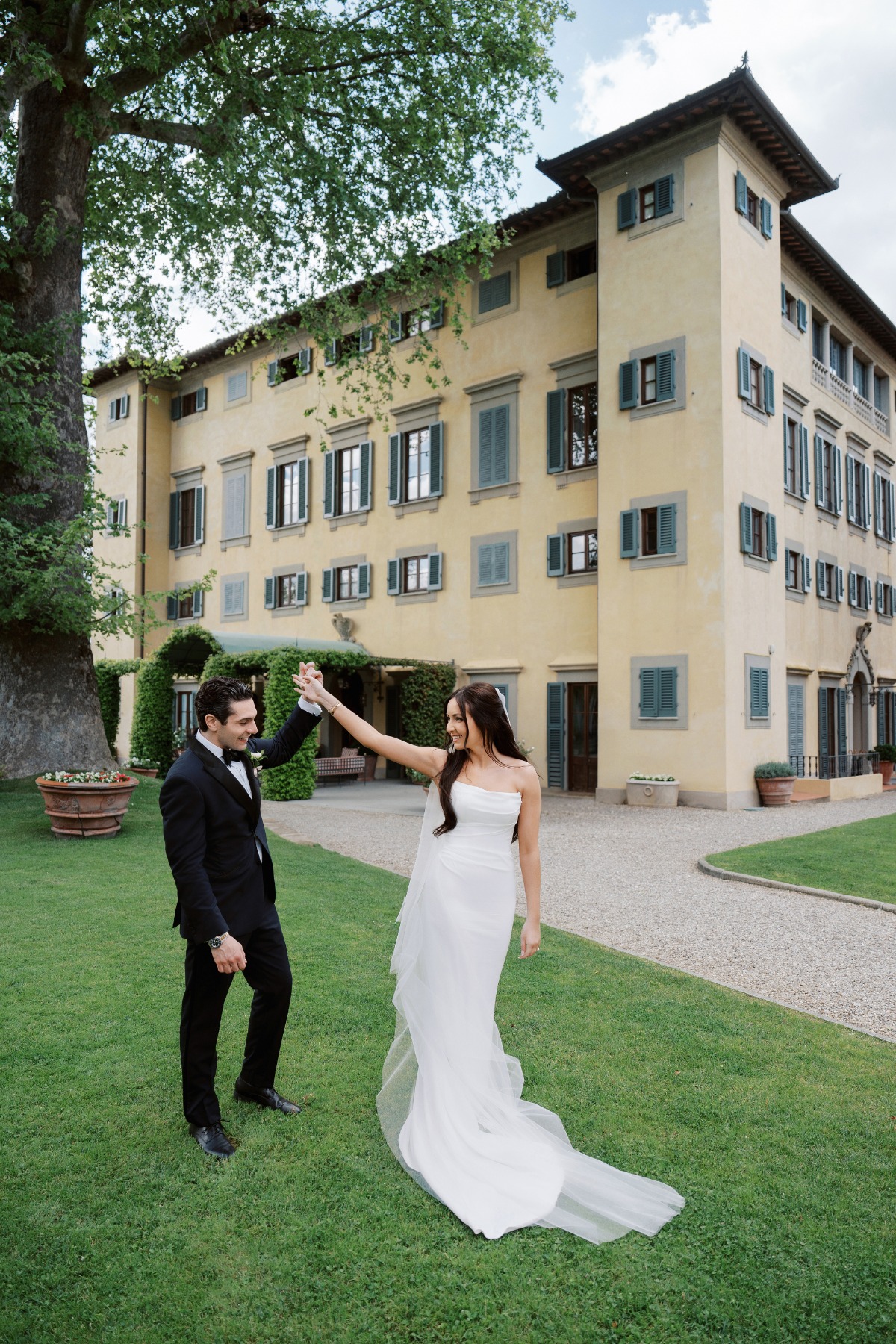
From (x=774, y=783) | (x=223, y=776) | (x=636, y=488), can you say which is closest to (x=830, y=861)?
(x=774, y=783)

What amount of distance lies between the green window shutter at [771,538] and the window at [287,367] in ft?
44.9

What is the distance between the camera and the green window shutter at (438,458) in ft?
75.5

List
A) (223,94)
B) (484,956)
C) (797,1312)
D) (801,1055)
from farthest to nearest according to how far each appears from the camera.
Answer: (223,94) → (801,1055) → (484,956) → (797,1312)

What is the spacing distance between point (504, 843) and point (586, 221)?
20512 mm

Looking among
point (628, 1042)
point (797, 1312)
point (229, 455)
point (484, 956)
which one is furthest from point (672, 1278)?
point (229, 455)

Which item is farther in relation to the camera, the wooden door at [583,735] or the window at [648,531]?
the wooden door at [583,735]

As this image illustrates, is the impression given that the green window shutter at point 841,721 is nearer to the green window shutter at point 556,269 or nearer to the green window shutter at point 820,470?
the green window shutter at point 820,470

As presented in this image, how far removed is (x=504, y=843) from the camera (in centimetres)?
395

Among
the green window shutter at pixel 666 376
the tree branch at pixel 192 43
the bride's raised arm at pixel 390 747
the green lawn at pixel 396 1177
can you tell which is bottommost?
the green lawn at pixel 396 1177

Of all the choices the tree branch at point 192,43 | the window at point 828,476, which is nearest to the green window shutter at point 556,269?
the window at point 828,476

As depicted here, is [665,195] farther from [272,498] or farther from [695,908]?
[695,908]

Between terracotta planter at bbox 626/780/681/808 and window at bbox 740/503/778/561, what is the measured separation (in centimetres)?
511

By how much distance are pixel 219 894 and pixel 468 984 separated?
1.14m

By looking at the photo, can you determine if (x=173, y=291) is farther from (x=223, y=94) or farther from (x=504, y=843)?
(x=504, y=843)
